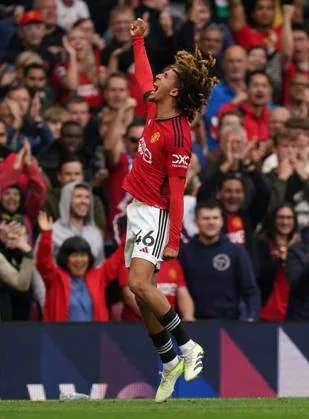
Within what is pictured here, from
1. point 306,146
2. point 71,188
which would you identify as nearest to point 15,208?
point 71,188

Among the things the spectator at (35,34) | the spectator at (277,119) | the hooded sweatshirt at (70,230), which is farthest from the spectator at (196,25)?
the hooded sweatshirt at (70,230)

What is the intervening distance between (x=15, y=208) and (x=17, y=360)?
5.22ft

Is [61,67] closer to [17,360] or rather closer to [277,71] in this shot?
[277,71]

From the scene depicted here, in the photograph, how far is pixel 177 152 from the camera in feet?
39.4

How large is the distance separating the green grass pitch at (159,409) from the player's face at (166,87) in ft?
7.28

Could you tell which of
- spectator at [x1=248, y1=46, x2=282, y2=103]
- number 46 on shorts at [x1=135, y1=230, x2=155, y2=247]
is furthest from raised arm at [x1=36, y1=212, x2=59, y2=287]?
spectator at [x1=248, y1=46, x2=282, y2=103]

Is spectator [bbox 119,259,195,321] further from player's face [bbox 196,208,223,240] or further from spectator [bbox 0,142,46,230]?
spectator [bbox 0,142,46,230]

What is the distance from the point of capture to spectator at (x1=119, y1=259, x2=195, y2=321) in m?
15.2

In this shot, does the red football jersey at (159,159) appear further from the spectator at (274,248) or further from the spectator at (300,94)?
the spectator at (300,94)

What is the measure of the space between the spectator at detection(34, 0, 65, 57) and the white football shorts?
7.77 m

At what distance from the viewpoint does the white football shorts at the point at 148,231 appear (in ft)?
39.8

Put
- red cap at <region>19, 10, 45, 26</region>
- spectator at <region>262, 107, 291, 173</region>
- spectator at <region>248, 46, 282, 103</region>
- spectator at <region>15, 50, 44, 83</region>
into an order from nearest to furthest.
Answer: spectator at <region>262, 107, 291, 173</region>
spectator at <region>15, 50, 44, 83</region>
red cap at <region>19, 10, 45, 26</region>
spectator at <region>248, 46, 282, 103</region>

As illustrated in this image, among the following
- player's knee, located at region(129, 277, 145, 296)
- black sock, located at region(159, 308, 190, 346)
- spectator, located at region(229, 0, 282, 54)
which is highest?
spectator, located at region(229, 0, 282, 54)

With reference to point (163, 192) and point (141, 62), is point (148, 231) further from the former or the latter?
point (141, 62)
